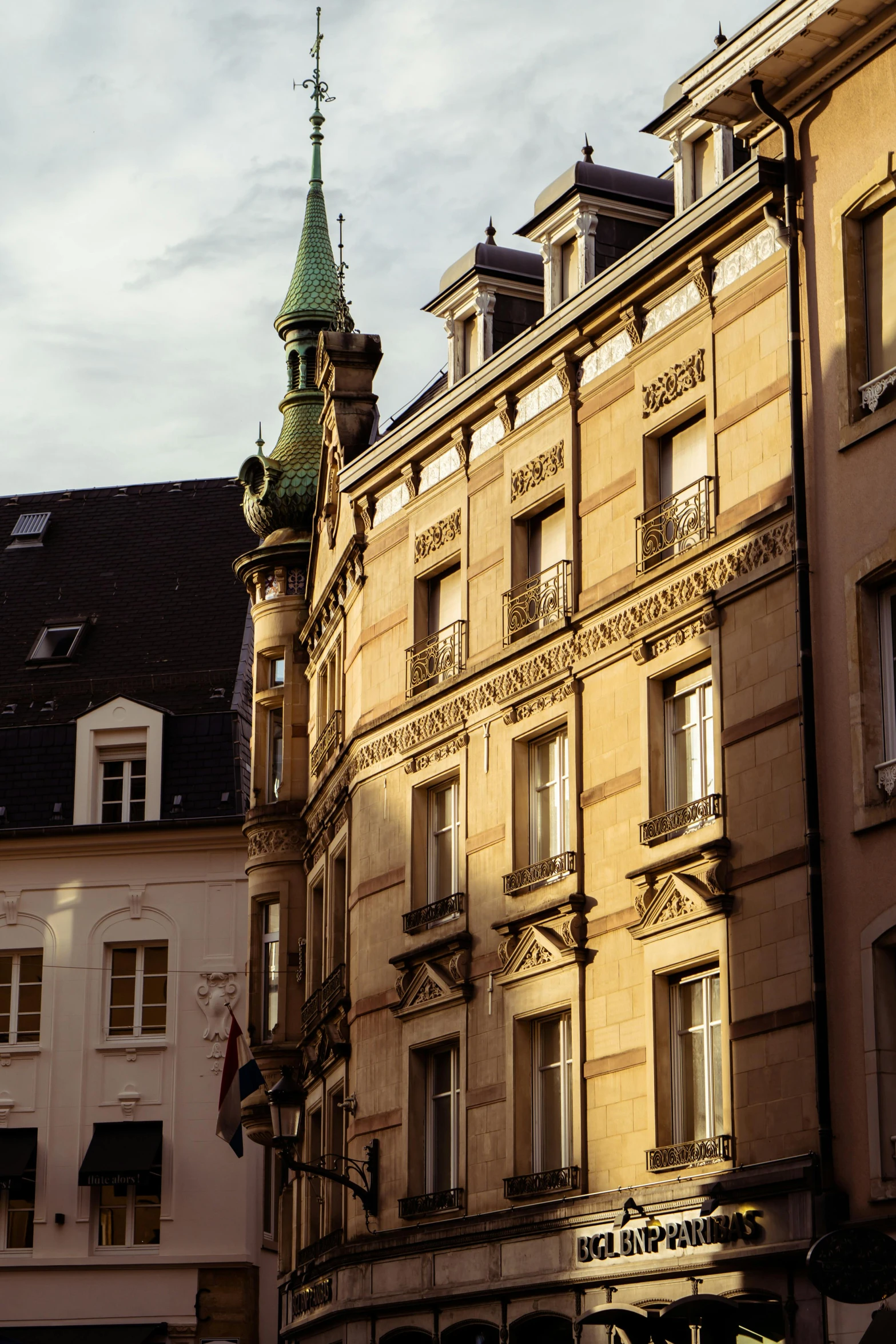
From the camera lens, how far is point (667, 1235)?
71.4 ft

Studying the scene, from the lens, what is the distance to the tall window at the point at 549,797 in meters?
25.9

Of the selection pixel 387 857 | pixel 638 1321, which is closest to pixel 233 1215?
pixel 387 857

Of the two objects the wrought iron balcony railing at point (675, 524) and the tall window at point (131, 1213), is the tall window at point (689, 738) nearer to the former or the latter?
the wrought iron balcony railing at point (675, 524)

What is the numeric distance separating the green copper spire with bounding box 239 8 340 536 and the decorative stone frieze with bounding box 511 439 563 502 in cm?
1085

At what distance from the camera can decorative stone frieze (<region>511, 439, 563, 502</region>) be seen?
27.1 m

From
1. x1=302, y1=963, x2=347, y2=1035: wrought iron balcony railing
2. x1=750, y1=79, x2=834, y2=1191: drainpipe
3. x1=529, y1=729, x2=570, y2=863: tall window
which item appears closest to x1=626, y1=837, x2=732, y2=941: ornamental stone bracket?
x1=750, y1=79, x2=834, y2=1191: drainpipe

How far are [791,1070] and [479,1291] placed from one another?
A: 637cm

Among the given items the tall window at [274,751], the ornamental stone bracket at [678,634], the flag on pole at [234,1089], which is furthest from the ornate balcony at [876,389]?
the tall window at [274,751]

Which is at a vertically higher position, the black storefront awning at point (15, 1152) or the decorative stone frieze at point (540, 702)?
the decorative stone frieze at point (540, 702)

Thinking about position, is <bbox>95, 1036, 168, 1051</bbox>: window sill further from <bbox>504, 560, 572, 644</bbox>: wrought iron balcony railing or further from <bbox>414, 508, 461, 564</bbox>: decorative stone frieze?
<bbox>504, 560, 572, 644</bbox>: wrought iron balcony railing

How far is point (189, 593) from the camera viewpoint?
5119cm

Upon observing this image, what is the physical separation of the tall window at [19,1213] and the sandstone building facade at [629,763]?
37.6ft

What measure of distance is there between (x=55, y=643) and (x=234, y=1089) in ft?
58.7

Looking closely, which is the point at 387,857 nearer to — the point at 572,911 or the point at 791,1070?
the point at 572,911
